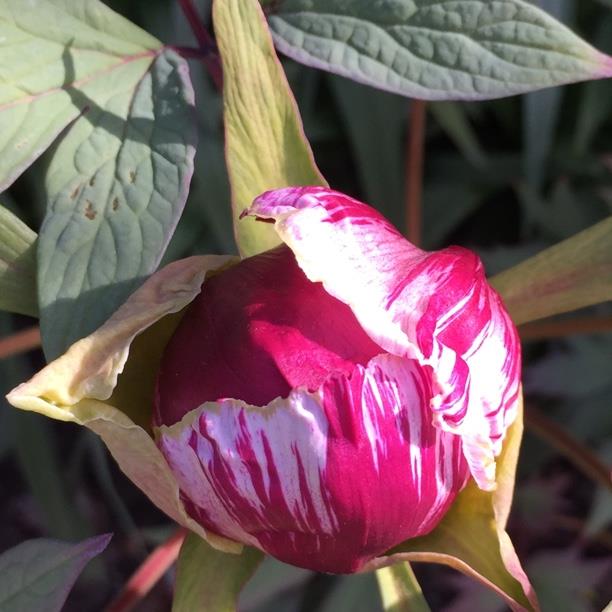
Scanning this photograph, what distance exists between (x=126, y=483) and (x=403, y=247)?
2.59 ft

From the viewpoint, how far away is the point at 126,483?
122 cm

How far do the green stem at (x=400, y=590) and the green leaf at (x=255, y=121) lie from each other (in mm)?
192

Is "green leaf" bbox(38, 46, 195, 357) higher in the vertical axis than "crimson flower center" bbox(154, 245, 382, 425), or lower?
higher

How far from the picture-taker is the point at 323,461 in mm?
463

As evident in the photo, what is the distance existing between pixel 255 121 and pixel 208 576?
0.80 feet

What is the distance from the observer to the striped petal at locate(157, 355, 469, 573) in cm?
46

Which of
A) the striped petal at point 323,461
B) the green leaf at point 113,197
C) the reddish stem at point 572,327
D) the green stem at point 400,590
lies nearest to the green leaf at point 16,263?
the green leaf at point 113,197

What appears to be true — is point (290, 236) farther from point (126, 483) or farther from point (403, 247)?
point (126, 483)

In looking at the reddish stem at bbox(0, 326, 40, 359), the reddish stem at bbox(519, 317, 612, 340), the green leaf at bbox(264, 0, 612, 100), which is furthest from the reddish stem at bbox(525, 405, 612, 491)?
the reddish stem at bbox(0, 326, 40, 359)

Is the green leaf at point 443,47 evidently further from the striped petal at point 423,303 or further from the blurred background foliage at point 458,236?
the blurred background foliage at point 458,236

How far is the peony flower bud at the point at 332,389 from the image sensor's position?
0.46 meters

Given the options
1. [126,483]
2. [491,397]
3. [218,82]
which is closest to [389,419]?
[491,397]

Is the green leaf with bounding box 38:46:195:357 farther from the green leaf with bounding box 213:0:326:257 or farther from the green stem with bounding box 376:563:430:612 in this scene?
the green stem with bounding box 376:563:430:612

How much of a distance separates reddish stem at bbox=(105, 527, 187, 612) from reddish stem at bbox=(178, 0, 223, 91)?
0.30 m
